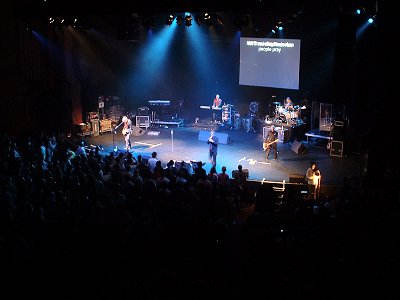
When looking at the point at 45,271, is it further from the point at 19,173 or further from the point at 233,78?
the point at 233,78

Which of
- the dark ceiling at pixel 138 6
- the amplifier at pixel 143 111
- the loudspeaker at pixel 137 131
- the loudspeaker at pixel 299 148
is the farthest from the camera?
the amplifier at pixel 143 111

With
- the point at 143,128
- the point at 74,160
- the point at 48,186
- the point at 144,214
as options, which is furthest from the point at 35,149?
the point at 143,128

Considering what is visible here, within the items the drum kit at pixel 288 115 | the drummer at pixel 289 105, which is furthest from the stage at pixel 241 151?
the drummer at pixel 289 105

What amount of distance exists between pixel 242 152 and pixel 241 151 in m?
0.18

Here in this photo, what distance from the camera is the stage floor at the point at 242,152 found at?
16078 millimetres

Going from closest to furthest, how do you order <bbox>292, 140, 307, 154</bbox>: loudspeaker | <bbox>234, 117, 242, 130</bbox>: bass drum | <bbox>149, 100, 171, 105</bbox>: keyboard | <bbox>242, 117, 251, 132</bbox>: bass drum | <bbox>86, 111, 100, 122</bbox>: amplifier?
<bbox>292, 140, 307, 154</bbox>: loudspeaker
<bbox>86, 111, 100, 122</bbox>: amplifier
<bbox>242, 117, 251, 132</bbox>: bass drum
<bbox>234, 117, 242, 130</bbox>: bass drum
<bbox>149, 100, 171, 105</bbox>: keyboard

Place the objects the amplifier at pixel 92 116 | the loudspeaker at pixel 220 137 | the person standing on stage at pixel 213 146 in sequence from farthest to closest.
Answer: the amplifier at pixel 92 116
the loudspeaker at pixel 220 137
the person standing on stage at pixel 213 146

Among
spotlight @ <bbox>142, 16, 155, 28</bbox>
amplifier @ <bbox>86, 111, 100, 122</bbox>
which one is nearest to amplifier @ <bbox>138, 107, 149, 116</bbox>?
amplifier @ <bbox>86, 111, 100, 122</bbox>

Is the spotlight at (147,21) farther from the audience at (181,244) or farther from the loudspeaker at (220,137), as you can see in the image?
the audience at (181,244)

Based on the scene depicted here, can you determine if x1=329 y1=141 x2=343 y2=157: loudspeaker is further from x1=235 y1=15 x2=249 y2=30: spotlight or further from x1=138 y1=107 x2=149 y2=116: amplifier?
x1=138 y1=107 x2=149 y2=116: amplifier

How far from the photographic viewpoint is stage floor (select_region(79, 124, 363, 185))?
52.7ft

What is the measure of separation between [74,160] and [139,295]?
293 inches

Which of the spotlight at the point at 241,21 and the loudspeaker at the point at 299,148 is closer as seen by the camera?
the spotlight at the point at 241,21

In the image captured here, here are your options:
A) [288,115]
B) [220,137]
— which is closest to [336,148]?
[288,115]
